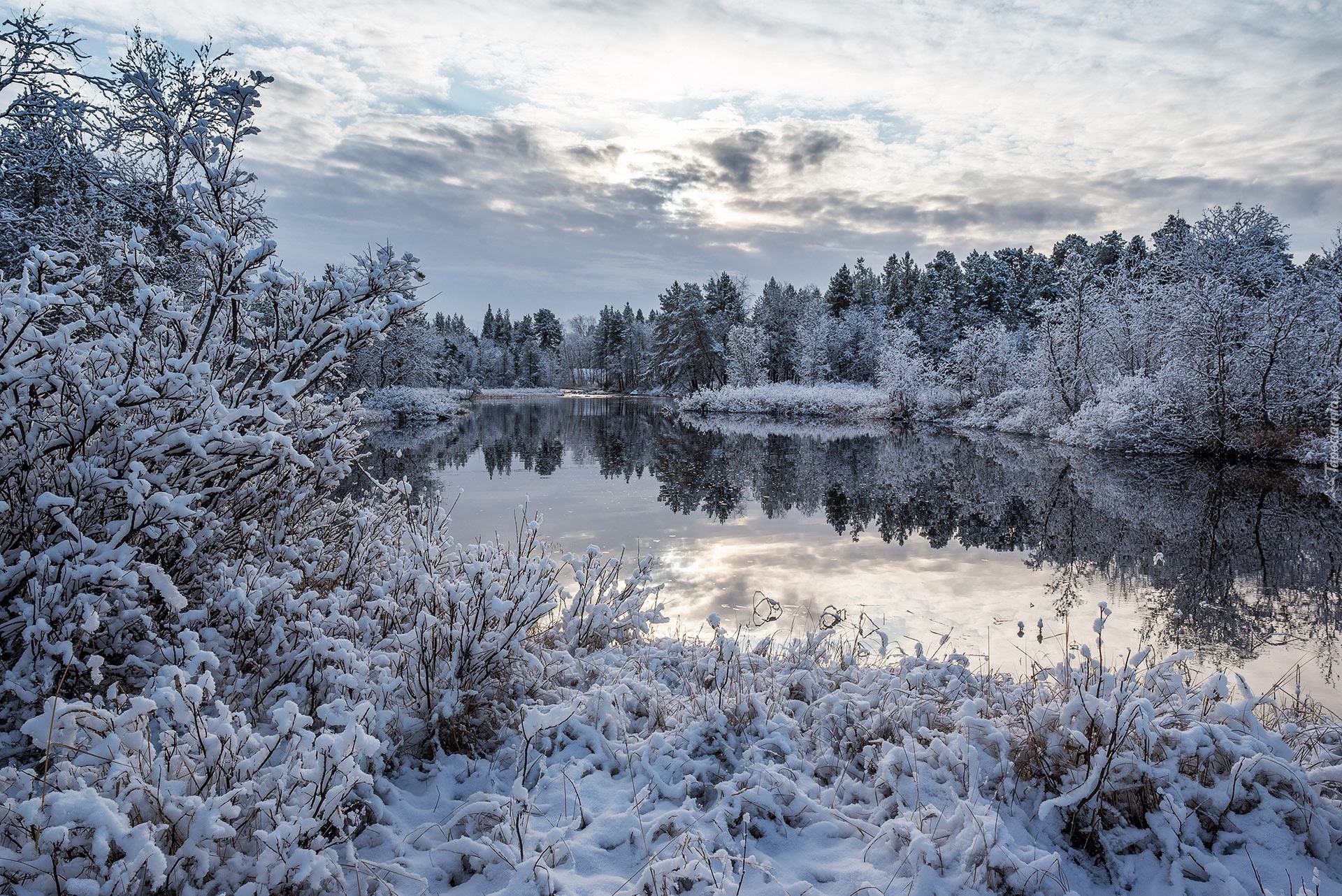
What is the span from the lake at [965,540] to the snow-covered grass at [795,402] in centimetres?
1590

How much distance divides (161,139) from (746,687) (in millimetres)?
10105

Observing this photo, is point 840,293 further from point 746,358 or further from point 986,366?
point 986,366

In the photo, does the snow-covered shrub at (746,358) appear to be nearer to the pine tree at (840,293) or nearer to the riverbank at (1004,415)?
the riverbank at (1004,415)

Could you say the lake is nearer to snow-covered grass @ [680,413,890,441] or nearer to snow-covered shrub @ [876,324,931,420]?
snow-covered grass @ [680,413,890,441]

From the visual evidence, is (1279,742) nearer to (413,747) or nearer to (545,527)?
(413,747)

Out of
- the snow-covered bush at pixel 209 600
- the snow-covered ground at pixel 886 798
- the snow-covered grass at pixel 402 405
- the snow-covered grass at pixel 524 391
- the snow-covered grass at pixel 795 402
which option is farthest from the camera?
the snow-covered grass at pixel 524 391

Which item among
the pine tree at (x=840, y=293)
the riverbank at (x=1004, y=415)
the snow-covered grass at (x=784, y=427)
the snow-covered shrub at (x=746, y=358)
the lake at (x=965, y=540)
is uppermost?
the pine tree at (x=840, y=293)

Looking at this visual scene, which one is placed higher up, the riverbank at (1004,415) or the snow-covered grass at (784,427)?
the riverbank at (1004,415)

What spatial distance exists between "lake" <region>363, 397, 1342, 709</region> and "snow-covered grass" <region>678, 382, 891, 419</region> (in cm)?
1590

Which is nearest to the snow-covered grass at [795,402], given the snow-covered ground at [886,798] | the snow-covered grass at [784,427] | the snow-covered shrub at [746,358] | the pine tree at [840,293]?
the snow-covered grass at [784,427]

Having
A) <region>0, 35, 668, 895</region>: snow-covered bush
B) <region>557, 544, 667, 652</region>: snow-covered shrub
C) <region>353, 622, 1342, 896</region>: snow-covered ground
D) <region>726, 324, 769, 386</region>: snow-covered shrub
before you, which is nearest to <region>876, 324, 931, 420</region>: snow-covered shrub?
<region>726, 324, 769, 386</region>: snow-covered shrub

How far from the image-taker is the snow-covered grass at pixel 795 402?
3853cm

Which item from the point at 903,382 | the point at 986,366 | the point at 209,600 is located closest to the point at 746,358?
the point at 903,382

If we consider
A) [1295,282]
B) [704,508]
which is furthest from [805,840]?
[1295,282]
